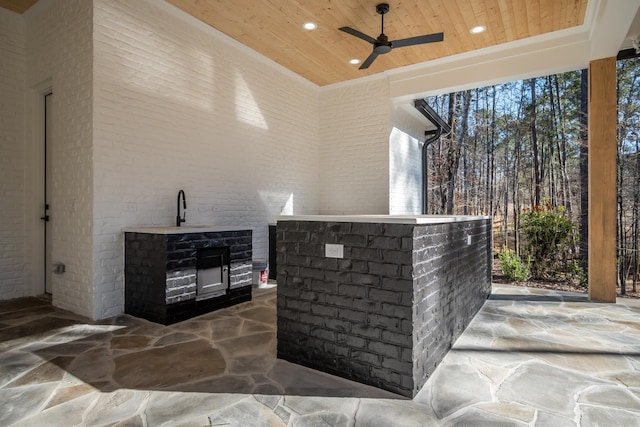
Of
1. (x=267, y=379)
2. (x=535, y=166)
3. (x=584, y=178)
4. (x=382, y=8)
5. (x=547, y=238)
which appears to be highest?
(x=382, y=8)

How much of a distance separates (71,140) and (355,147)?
405 centimetres

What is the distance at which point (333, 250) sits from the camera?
214 cm

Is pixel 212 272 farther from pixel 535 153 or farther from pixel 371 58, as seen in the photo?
pixel 535 153

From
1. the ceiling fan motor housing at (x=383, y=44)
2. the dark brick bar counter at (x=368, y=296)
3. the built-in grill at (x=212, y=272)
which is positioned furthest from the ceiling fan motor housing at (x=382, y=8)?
the built-in grill at (x=212, y=272)

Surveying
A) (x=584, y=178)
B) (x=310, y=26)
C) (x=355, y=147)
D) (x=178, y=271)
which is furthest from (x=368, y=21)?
(x=584, y=178)

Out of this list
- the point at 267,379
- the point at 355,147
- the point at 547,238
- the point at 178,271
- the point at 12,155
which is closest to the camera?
the point at 267,379

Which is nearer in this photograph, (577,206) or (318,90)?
(318,90)

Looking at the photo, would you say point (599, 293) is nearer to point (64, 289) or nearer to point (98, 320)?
point (98, 320)

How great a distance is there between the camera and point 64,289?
3514 millimetres

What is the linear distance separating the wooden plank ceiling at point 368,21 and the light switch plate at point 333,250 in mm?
2966

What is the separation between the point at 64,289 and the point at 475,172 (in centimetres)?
898

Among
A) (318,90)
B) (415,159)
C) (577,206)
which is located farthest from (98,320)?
(577,206)

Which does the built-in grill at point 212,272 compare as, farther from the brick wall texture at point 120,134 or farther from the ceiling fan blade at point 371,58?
the ceiling fan blade at point 371,58

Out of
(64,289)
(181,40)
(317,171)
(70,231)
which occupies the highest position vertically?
(181,40)
